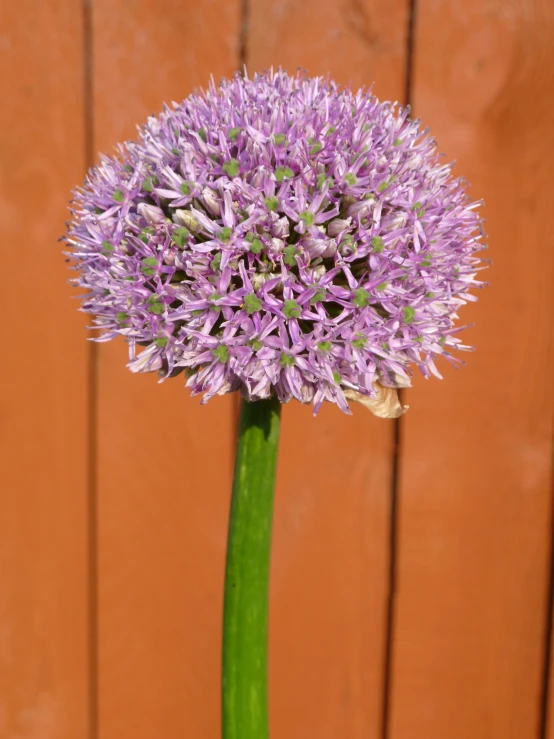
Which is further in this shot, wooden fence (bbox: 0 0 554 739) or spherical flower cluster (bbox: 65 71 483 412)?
wooden fence (bbox: 0 0 554 739)

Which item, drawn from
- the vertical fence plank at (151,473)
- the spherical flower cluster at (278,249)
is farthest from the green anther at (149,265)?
the vertical fence plank at (151,473)

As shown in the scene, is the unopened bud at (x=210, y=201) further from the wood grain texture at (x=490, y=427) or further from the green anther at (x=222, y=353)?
the wood grain texture at (x=490, y=427)

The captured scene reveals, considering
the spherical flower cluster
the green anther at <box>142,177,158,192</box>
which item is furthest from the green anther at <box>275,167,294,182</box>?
the green anther at <box>142,177,158,192</box>

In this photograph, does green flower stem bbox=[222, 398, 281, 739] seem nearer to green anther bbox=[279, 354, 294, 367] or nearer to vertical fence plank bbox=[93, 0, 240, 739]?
green anther bbox=[279, 354, 294, 367]

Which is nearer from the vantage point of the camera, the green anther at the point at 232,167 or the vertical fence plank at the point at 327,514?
the green anther at the point at 232,167

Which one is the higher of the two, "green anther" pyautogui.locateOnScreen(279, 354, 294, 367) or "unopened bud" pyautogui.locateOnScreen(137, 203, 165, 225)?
"unopened bud" pyautogui.locateOnScreen(137, 203, 165, 225)

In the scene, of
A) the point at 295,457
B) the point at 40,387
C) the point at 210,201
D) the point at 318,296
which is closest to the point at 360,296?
the point at 318,296
